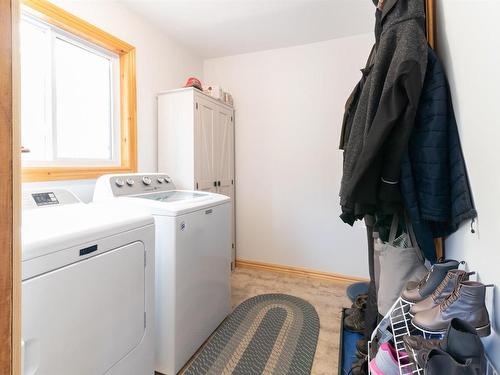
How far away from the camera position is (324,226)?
2773 mm

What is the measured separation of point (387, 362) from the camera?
0.79 meters

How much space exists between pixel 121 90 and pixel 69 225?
1.54m

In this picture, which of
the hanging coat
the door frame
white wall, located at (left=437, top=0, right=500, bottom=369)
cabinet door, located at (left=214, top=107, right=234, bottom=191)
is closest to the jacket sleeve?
the hanging coat

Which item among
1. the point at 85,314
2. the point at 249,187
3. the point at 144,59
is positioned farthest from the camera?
the point at 249,187

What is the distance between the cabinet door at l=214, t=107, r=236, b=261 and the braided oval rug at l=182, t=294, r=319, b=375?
109cm

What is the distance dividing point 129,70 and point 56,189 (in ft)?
3.86

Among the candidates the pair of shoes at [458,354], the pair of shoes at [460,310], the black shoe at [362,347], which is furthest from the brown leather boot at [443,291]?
the black shoe at [362,347]

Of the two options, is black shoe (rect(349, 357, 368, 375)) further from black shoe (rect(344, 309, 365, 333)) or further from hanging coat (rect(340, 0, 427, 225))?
hanging coat (rect(340, 0, 427, 225))

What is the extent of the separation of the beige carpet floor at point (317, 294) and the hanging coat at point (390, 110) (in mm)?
1136

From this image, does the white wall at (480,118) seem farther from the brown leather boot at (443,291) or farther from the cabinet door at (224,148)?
the cabinet door at (224,148)

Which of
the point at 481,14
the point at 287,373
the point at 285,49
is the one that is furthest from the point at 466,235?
the point at 285,49

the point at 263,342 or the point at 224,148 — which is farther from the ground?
the point at 224,148

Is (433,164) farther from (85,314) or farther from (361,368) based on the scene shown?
(85,314)

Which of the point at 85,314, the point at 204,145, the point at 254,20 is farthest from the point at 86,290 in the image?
the point at 254,20
